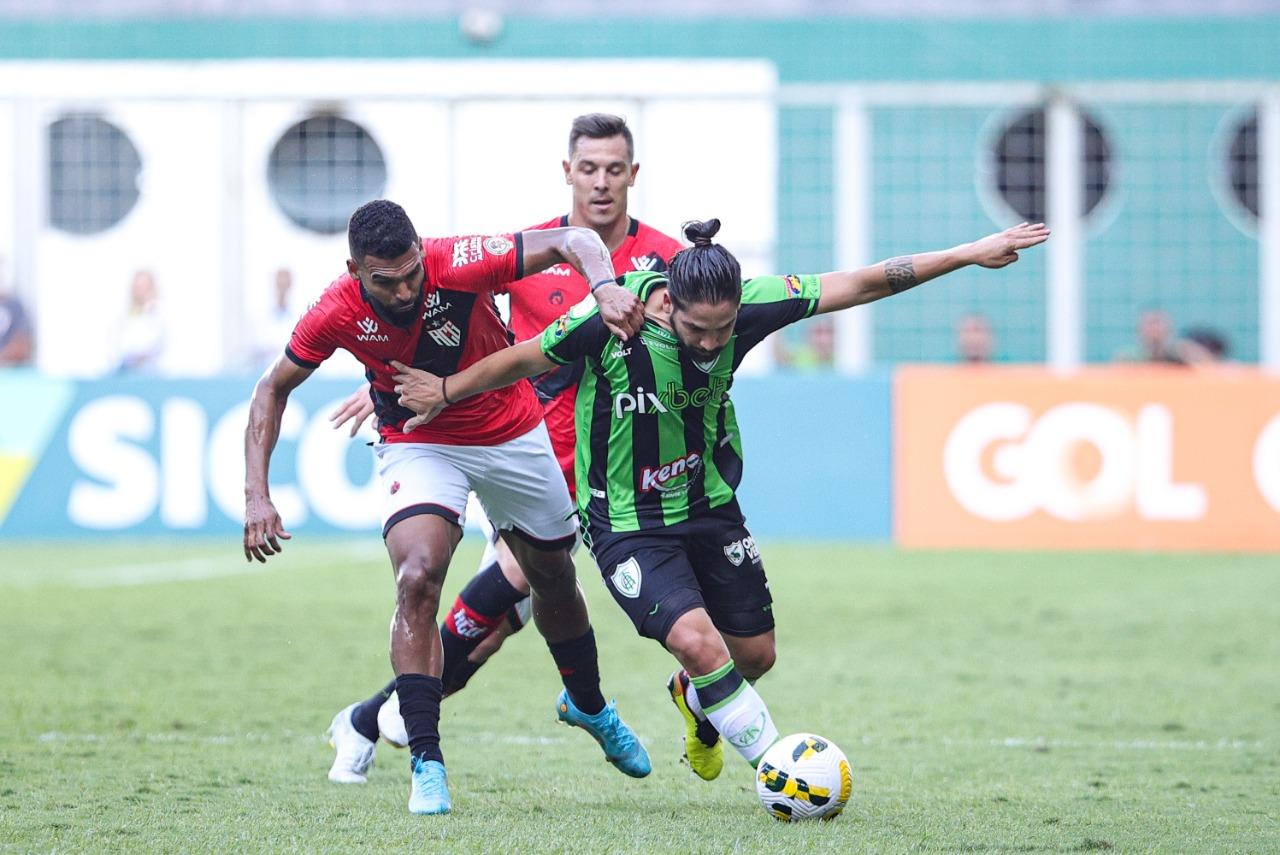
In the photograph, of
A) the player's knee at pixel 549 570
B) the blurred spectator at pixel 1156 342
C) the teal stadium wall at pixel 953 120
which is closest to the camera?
the player's knee at pixel 549 570

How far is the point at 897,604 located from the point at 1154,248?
748cm

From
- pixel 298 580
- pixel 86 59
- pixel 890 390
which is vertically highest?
pixel 86 59

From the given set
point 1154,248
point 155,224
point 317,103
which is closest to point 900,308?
point 1154,248

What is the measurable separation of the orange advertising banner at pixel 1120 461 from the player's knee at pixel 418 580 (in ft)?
29.0

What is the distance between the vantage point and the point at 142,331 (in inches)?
588

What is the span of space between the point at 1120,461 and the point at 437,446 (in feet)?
29.1

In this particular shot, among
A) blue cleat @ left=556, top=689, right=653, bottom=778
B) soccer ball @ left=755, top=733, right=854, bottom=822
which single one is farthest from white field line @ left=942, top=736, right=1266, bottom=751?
soccer ball @ left=755, top=733, right=854, bottom=822

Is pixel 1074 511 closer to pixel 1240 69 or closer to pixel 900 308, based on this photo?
pixel 900 308

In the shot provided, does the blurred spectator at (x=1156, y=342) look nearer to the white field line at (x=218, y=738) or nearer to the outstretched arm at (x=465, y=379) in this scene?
the white field line at (x=218, y=738)

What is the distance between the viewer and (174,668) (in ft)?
28.8

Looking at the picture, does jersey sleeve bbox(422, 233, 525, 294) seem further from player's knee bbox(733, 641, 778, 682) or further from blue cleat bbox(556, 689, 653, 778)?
blue cleat bbox(556, 689, 653, 778)

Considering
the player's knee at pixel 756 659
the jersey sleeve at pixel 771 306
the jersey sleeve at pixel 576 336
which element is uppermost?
the jersey sleeve at pixel 771 306

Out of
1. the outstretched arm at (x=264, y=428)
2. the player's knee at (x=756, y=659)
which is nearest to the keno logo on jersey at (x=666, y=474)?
the player's knee at (x=756, y=659)

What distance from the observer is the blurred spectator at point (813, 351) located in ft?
48.9
